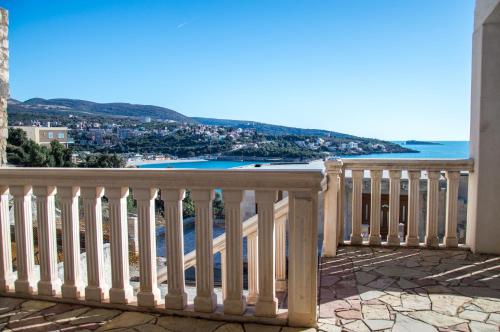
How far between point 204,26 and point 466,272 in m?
17.3

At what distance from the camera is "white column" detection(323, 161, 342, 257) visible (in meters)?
3.59

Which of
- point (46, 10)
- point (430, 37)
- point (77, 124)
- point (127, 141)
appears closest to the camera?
point (127, 141)

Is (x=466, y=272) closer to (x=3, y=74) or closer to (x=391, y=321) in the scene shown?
(x=391, y=321)

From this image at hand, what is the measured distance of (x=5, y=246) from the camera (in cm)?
252

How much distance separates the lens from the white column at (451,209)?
3834 millimetres

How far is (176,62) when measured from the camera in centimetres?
2100

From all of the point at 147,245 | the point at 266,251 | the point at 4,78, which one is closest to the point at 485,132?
the point at 266,251

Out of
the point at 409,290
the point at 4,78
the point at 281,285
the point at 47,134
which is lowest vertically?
the point at 281,285

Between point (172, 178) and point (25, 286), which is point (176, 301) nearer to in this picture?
point (172, 178)

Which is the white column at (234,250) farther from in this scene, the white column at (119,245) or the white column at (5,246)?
the white column at (5,246)

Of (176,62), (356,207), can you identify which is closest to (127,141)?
(356,207)

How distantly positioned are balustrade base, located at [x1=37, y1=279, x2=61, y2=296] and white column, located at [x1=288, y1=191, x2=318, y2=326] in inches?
62.2

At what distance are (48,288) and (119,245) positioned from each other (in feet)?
2.18

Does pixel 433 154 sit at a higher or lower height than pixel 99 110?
lower
